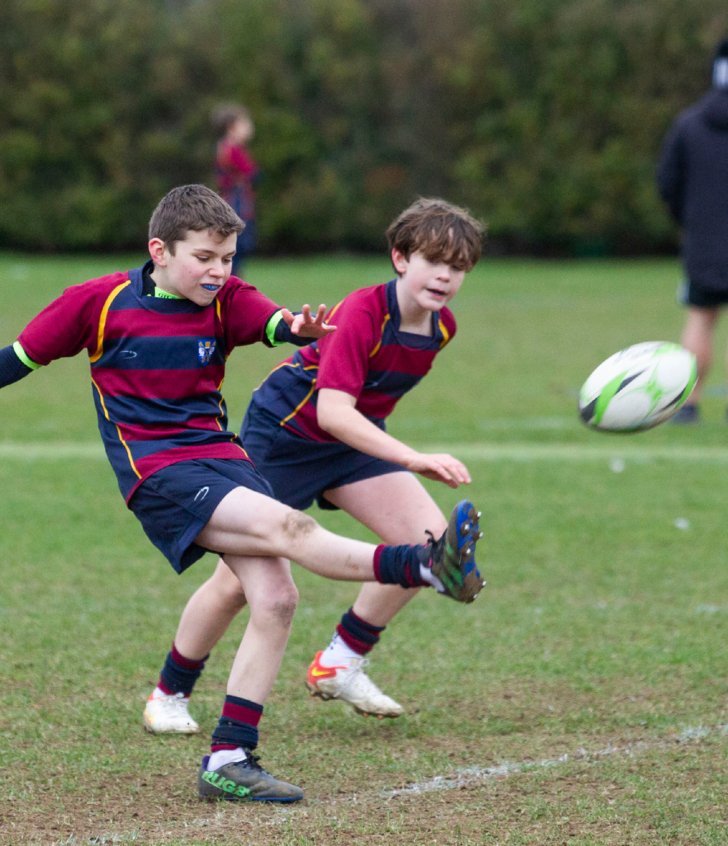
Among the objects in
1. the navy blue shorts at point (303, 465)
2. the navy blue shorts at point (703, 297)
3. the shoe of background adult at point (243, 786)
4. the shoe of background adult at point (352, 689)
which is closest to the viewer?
the shoe of background adult at point (243, 786)

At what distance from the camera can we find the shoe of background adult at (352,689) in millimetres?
4277

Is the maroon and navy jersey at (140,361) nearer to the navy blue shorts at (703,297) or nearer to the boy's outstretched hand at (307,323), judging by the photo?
the boy's outstretched hand at (307,323)

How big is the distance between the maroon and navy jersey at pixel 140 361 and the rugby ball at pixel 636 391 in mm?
1139

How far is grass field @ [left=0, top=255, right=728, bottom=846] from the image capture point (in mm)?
3461

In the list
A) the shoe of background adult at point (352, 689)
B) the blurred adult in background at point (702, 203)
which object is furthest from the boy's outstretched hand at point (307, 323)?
the blurred adult in background at point (702, 203)

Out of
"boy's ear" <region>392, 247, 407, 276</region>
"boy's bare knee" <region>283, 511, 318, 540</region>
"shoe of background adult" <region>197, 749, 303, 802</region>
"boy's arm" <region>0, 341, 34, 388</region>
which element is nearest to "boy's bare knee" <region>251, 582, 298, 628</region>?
"boy's bare knee" <region>283, 511, 318, 540</region>

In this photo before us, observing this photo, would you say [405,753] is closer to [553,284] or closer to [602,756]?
[602,756]

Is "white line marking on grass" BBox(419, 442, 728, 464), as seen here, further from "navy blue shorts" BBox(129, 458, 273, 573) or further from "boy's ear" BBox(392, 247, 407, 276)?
"navy blue shorts" BBox(129, 458, 273, 573)

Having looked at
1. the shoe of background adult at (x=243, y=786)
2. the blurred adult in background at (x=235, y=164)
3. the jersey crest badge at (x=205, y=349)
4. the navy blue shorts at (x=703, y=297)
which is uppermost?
the blurred adult in background at (x=235, y=164)

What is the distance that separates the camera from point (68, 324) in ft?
12.3

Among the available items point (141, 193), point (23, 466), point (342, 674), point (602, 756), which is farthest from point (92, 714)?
point (141, 193)

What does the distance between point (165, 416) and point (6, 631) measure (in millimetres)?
1700

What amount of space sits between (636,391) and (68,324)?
5.58 feet

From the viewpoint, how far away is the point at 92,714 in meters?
4.25
